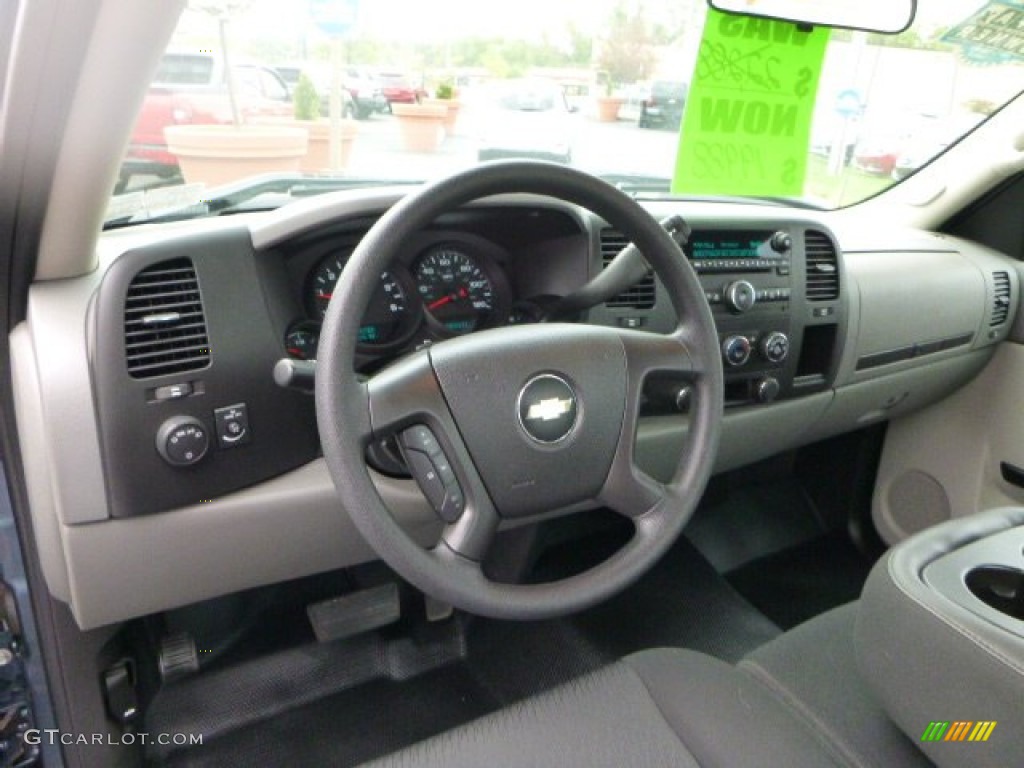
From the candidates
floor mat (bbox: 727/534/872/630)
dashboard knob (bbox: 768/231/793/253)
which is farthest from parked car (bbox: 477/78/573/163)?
floor mat (bbox: 727/534/872/630)

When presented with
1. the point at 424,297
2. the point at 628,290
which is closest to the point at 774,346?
the point at 628,290

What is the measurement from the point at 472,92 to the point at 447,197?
59cm

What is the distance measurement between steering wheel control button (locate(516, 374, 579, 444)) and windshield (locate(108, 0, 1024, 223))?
1.26ft

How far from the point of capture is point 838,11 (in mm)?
1510

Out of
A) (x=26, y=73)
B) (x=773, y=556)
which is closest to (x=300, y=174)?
(x=26, y=73)

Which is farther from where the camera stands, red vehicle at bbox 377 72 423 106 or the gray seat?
red vehicle at bbox 377 72 423 106

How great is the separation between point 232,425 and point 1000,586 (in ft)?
3.85

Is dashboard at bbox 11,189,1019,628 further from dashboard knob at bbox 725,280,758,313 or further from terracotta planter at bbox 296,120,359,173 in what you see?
terracotta planter at bbox 296,120,359,173

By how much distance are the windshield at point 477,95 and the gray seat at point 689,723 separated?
82 cm

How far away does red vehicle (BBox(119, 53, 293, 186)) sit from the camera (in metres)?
1.20

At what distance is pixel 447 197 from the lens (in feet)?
3.27

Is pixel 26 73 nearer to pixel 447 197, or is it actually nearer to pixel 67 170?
pixel 67 170

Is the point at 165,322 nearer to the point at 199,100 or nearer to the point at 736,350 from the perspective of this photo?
the point at 199,100

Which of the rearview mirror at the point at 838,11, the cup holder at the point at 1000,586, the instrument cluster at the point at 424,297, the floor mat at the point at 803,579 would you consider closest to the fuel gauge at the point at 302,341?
the instrument cluster at the point at 424,297
